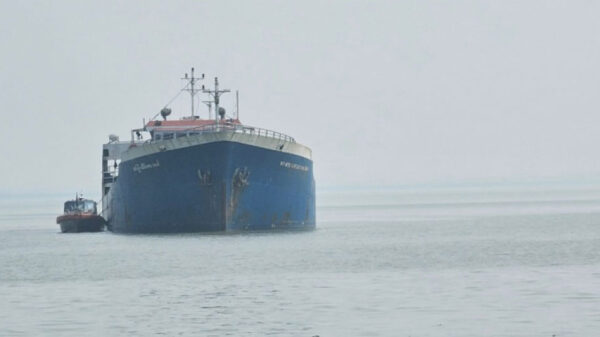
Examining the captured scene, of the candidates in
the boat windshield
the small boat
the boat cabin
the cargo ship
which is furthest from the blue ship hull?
the boat windshield

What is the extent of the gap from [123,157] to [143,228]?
5.85 meters

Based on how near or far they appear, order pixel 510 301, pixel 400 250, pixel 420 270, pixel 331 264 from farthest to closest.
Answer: pixel 400 250, pixel 331 264, pixel 420 270, pixel 510 301

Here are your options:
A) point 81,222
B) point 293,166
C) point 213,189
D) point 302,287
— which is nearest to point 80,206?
point 81,222

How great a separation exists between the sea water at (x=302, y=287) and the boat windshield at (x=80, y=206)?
32.0m

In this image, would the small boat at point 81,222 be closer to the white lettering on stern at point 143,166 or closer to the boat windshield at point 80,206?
Result: the boat windshield at point 80,206

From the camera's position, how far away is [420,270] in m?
48.9

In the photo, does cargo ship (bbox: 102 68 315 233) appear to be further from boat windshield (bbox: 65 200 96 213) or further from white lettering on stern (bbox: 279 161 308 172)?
boat windshield (bbox: 65 200 96 213)

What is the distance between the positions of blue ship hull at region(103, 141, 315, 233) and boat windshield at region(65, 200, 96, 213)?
25027mm

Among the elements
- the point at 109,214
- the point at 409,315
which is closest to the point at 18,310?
the point at 409,315

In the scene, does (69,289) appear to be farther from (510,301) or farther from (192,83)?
(192,83)

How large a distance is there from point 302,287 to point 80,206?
64.6m

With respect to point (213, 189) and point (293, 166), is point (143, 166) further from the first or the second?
point (293, 166)

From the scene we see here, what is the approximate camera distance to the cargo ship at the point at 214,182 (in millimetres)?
72875

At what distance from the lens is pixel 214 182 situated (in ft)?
239
